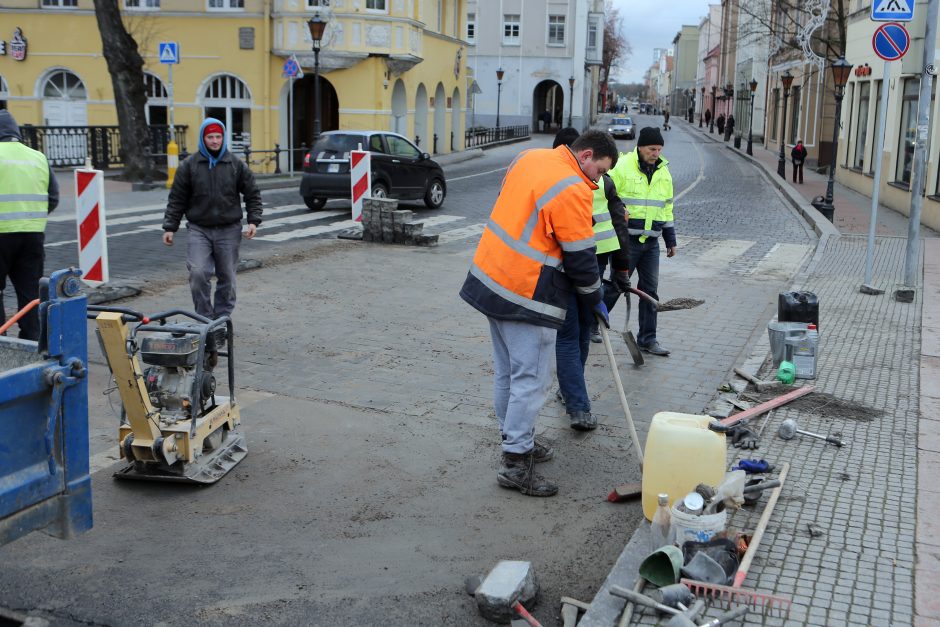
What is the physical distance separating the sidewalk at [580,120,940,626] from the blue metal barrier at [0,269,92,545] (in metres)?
2.01

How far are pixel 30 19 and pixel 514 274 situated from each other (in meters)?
28.5

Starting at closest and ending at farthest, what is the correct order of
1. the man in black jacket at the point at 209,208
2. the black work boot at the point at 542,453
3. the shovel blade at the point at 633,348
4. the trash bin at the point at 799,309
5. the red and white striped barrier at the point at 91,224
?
the black work boot at the point at 542,453, the shovel blade at the point at 633,348, the man in black jacket at the point at 209,208, the trash bin at the point at 799,309, the red and white striped barrier at the point at 91,224

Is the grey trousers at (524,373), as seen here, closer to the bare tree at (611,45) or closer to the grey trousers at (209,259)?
the grey trousers at (209,259)

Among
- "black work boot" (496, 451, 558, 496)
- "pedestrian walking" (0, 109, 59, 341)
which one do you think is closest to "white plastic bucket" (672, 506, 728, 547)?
"black work boot" (496, 451, 558, 496)

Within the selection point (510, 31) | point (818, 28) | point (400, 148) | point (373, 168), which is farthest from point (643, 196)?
point (510, 31)

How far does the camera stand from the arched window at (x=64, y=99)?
29.5 m

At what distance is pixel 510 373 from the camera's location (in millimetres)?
5500

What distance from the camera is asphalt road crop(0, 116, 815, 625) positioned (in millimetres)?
4176

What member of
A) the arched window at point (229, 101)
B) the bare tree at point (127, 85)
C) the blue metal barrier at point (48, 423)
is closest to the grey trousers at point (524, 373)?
the blue metal barrier at point (48, 423)

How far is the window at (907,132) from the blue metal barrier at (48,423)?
20363 millimetres

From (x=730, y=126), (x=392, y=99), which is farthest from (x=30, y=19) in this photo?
(x=730, y=126)

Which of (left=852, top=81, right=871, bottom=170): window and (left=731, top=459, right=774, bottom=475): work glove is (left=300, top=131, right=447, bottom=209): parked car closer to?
(left=852, top=81, right=871, bottom=170): window

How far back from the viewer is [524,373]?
17.3 ft

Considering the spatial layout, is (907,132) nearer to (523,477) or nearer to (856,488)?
(856,488)
